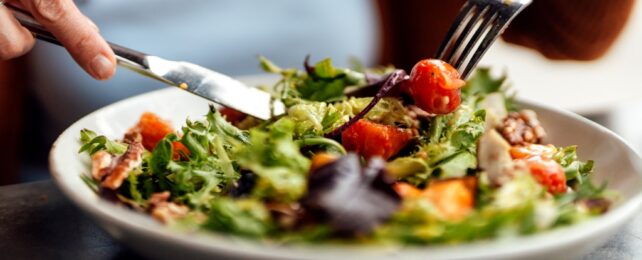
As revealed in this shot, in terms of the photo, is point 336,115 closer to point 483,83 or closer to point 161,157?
point 161,157

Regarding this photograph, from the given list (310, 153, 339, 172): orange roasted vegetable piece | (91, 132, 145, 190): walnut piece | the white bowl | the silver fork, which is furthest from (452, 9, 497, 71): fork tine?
(91, 132, 145, 190): walnut piece

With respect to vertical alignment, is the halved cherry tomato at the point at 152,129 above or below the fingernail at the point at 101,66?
below

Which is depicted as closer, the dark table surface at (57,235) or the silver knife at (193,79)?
the dark table surface at (57,235)

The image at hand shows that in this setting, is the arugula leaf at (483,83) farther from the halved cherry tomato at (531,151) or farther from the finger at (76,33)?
the finger at (76,33)

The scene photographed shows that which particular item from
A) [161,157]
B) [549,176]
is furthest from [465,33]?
[161,157]

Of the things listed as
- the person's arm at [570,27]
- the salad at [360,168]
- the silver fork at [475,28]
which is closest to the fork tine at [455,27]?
the silver fork at [475,28]

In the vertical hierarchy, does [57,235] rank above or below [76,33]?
below

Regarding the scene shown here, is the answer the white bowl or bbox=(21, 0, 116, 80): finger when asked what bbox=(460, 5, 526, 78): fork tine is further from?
bbox=(21, 0, 116, 80): finger
